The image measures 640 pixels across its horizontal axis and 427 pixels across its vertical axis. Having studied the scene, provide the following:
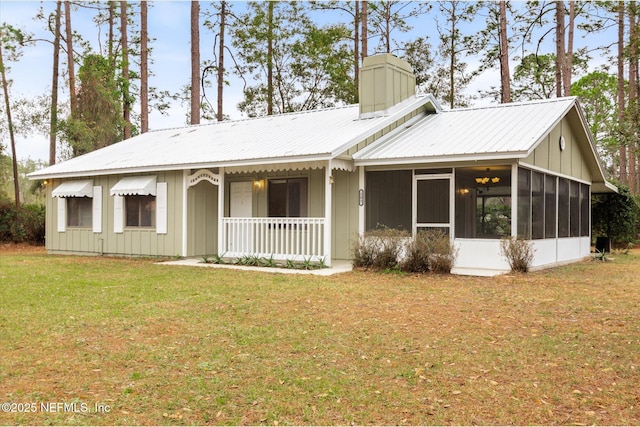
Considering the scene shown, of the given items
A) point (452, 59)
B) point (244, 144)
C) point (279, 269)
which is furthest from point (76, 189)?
point (452, 59)

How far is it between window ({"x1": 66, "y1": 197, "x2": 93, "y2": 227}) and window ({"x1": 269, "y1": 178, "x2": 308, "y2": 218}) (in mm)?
6104

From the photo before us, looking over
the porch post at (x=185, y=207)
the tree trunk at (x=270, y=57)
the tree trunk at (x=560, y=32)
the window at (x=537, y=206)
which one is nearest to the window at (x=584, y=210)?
the window at (x=537, y=206)

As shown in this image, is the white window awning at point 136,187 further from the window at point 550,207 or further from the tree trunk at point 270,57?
the tree trunk at point 270,57

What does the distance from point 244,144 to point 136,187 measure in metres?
3.14

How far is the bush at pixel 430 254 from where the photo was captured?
10.4 m

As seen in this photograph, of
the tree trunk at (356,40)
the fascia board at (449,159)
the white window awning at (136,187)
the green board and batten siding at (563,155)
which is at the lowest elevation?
the white window awning at (136,187)

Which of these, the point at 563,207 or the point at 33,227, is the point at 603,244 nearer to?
the point at 563,207

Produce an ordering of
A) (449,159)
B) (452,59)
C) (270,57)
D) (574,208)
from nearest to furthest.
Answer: (449,159)
(574,208)
(452,59)
(270,57)

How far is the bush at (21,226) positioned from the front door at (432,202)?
54.8 feet

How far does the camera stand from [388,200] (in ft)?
40.2

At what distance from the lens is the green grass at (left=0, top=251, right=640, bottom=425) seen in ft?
12.1

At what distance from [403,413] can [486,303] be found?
4135 mm

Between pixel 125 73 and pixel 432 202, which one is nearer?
pixel 432 202

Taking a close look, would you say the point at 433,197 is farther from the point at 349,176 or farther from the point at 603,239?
the point at 603,239
